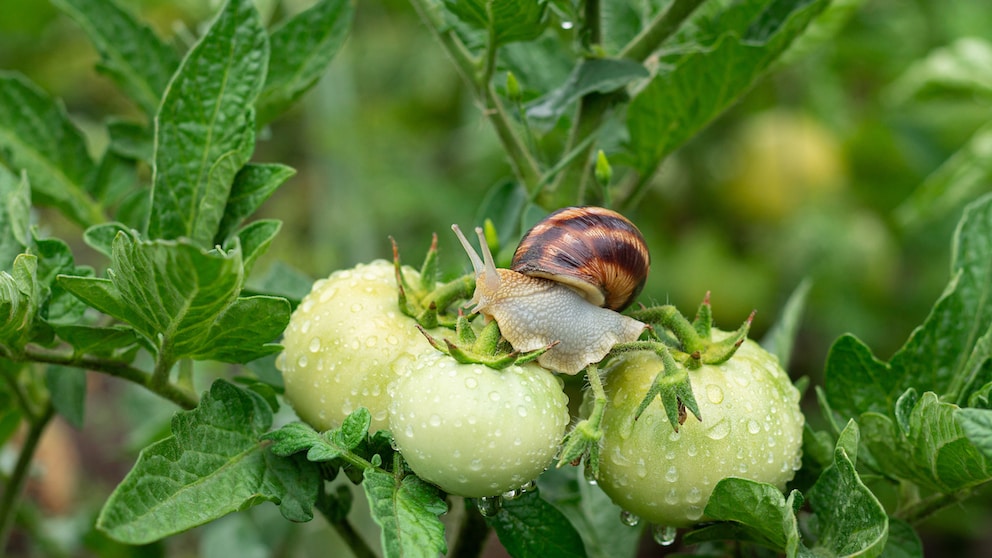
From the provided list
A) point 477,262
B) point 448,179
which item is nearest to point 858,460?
point 477,262

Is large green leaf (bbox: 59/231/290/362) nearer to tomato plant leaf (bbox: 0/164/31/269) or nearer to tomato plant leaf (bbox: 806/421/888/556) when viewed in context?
tomato plant leaf (bbox: 0/164/31/269)

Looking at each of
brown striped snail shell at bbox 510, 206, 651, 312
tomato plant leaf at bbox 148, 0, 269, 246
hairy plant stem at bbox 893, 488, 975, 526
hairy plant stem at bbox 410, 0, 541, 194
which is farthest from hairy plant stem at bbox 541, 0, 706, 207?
hairy plant stem at bbox 893, 488, 975, 526

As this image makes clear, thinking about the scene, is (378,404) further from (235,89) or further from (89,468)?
(89,468)

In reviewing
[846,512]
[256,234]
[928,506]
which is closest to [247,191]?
[256,234]

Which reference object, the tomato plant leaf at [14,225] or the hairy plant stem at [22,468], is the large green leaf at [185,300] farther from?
the hairy plant stem at [22,468]

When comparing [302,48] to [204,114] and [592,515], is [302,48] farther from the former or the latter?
[592,515]

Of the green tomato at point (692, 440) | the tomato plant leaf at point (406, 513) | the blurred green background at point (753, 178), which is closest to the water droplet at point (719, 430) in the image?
the green tomato at point (692, 440)
